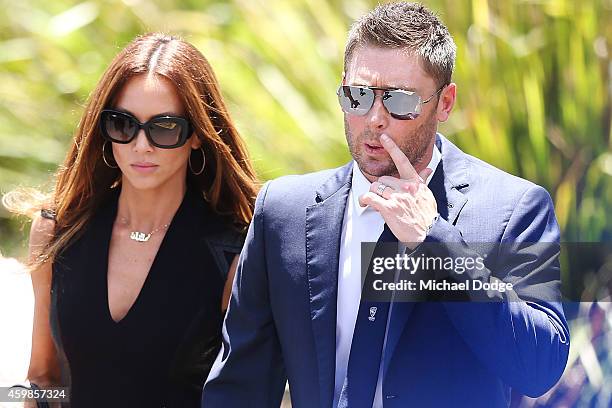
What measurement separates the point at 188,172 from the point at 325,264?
2.38ft

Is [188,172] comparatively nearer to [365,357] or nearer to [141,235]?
[141,235]

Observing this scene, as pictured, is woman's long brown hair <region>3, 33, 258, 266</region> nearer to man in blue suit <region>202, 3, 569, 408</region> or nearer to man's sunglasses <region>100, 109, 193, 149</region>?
man's sunglasses <region>100, 109, 193, 149</region>

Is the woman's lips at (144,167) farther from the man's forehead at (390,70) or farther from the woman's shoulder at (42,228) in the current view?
the man's forehead at (390,70)

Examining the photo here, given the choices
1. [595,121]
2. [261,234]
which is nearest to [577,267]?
[595,121]

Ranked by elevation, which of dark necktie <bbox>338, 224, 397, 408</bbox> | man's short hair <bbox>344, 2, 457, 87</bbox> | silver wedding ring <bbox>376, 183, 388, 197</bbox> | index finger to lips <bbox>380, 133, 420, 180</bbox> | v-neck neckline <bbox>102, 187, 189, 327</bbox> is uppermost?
man's short hair <bbox>344, 2, 457, 87</bbox>

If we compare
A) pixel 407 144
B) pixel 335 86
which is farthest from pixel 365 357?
pixel 335 86

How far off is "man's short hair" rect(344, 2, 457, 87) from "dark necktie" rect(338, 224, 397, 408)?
1.76 feet

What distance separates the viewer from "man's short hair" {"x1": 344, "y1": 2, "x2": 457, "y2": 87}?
2484 mm

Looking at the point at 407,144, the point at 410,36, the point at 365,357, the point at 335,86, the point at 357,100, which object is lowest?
the point at 365,357

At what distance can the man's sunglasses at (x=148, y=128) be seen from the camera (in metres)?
2.85

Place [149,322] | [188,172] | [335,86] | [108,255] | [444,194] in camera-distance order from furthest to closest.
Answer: [335,86], [188,172], [108,255], [149,322], [444,194]

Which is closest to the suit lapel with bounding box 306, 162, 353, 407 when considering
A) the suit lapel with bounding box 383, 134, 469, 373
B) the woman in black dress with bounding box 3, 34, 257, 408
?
the suit lapel with bounding box 383, 134, 469, 373

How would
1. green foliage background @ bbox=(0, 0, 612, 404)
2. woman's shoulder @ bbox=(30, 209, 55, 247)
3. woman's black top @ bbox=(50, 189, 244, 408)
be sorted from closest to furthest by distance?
woman's black top @ bbox=(50, 189, 244, 408) → woman's shoulder @ bbox=(30, 209, 55, 247) → green foliage background @ bbox=(0, 0, 612, 404)

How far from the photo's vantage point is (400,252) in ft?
8.19
